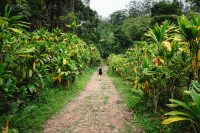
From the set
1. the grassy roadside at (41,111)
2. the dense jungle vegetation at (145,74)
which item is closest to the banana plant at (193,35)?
the dense jungle vegetation at (145,74)

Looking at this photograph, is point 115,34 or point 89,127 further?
point 115,34

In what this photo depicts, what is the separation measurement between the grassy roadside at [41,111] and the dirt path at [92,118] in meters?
0.24

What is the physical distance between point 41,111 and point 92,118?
1669 mm

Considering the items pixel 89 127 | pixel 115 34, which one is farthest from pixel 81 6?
pixel 89 127

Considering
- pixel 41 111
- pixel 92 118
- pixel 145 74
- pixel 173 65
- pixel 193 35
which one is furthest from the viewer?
pixel 145 74

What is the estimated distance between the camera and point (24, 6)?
1623 cm

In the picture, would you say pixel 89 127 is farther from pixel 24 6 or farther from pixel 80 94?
pixel 24 6

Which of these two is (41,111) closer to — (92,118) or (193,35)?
(92,118)

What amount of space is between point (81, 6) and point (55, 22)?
834 cm

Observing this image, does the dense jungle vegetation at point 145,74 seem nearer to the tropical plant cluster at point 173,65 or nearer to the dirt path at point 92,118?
the tropical plant cluster at point 173,65

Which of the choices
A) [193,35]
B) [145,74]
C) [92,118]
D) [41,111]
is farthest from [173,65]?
[41,111]

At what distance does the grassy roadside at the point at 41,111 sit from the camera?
6453 millimetres

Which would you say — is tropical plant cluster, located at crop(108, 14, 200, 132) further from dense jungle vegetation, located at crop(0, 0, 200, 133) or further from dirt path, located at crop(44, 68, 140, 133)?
dirt path, located at crop(44, 68, 140, 133)

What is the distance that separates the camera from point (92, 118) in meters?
7.70
